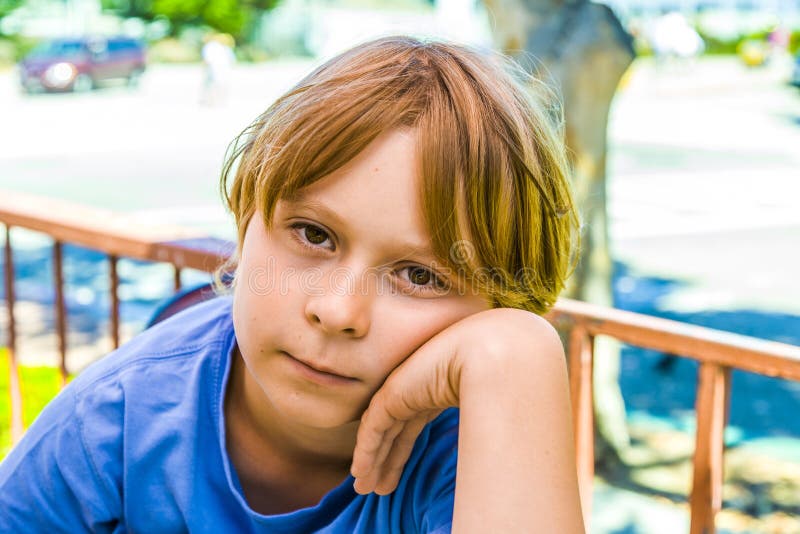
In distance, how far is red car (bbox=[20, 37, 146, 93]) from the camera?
73.8 feet

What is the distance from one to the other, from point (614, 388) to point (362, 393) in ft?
11.4

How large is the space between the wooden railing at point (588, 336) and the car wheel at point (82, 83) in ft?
73.4

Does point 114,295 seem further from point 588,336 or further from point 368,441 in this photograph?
point 368,441

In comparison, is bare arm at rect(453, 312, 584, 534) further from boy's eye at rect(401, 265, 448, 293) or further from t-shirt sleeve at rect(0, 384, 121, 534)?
t-shirt sleeve at rect(0, 384, 121, 534)

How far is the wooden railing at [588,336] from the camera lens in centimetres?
182

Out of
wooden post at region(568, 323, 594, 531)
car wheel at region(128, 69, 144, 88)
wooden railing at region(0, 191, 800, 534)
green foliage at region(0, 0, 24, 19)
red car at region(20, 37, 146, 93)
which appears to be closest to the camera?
wooden railing at region(0, 191, 800, 534)

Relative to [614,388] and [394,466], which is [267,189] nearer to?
[394,466]

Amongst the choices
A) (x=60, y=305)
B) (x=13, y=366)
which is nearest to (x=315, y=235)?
(x=60, y=305)

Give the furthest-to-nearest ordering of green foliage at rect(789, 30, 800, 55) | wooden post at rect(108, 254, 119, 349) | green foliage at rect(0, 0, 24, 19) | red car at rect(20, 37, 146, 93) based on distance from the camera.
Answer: green foliage at rect(0, 0, 24, 19)
green foliage at rect(789, 30, 800, 55)
red car at rect(20, 37, 146, 93)
wooden post at rect(108, 254, 119, 349)

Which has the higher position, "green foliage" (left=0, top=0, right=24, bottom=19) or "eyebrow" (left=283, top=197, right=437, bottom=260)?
"eyebrow" (left=283, top=197, right=437, bottom=260)

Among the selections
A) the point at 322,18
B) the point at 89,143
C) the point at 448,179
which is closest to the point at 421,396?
the point at 448,179

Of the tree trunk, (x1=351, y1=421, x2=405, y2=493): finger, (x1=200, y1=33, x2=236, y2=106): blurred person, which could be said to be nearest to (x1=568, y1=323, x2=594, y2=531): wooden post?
(x1=351, y1=421, x2=405, y2=493): finger

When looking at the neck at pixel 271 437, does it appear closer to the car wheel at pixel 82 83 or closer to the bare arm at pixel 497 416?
the bare arm at pixel 497 416

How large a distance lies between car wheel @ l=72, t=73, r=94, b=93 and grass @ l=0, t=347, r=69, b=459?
796 inches
